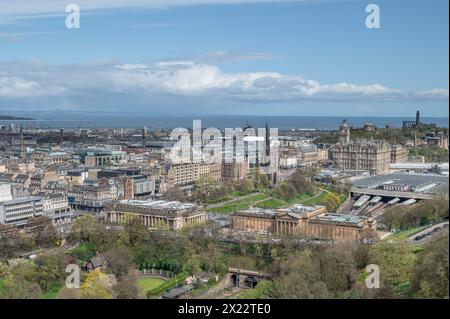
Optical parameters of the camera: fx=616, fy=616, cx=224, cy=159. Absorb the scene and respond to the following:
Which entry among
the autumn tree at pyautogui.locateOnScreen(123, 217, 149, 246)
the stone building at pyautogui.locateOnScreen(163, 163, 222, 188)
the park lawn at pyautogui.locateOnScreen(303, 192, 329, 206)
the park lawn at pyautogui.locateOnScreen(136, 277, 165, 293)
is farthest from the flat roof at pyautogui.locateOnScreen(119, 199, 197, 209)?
the park lawn at pyautogui.locateOnScreen(136, 277, 165, 293)

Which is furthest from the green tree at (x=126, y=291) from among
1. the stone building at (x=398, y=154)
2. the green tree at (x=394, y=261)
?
the stone building at (x=398, y=154)

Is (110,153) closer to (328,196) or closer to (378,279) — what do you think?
(328,196)

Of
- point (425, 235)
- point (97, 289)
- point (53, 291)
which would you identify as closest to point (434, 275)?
point (97, 289)

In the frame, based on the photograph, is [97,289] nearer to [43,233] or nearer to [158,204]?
[43,233]

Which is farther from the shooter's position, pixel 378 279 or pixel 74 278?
pixel 74 278
